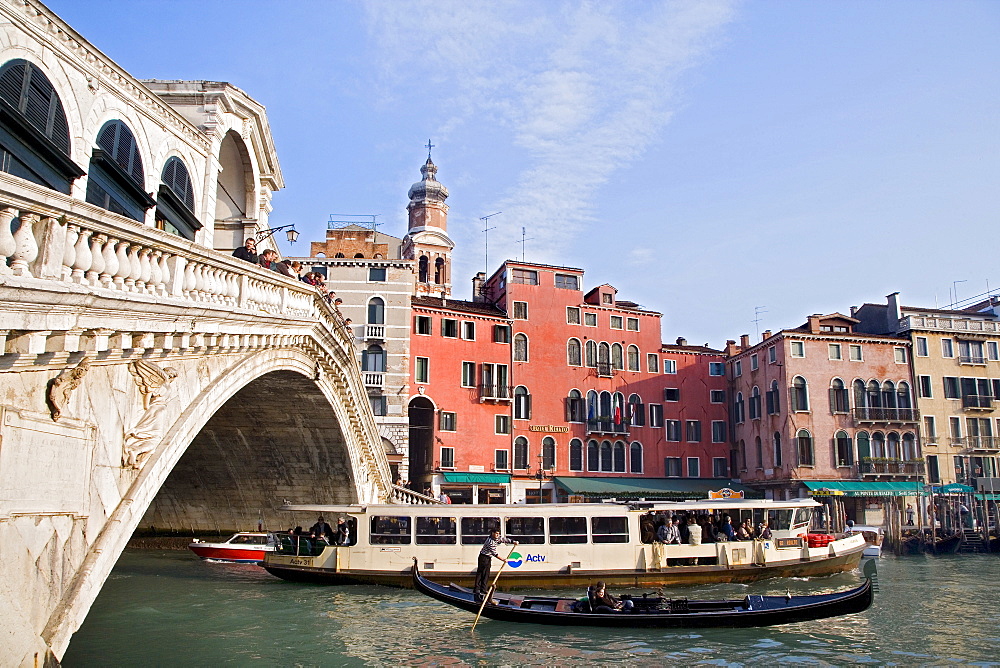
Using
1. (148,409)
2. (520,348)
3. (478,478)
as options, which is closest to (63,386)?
(148,409)

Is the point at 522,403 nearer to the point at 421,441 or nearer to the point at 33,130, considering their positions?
the point at 421,441

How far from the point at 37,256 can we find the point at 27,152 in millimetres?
3929

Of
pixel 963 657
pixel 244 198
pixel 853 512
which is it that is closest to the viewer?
pixel 963 657

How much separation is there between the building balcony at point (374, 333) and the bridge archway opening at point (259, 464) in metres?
9.64

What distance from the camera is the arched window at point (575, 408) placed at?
1339 inches

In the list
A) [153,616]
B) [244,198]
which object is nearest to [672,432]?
[244,198]

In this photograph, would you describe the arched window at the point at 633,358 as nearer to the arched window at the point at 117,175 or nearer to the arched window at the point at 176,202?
the arched window at the point at 176,202

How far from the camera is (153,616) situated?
13062 mm

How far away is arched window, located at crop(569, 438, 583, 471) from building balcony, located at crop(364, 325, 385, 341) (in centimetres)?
902

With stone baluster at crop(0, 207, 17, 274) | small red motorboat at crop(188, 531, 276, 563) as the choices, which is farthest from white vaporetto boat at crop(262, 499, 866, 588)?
stone baluster at crop(0, 207, 17, 274)

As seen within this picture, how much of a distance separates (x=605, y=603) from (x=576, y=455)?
2243 centimetres

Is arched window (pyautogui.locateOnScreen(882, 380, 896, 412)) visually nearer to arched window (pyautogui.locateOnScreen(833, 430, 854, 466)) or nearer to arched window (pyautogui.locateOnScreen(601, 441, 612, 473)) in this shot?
arched window (pyautogui.locateOnScreen(833, 430, 854, 466))

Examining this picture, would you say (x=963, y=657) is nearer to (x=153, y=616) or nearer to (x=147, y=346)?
(x=147, y=346)

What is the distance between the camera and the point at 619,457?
113ft
